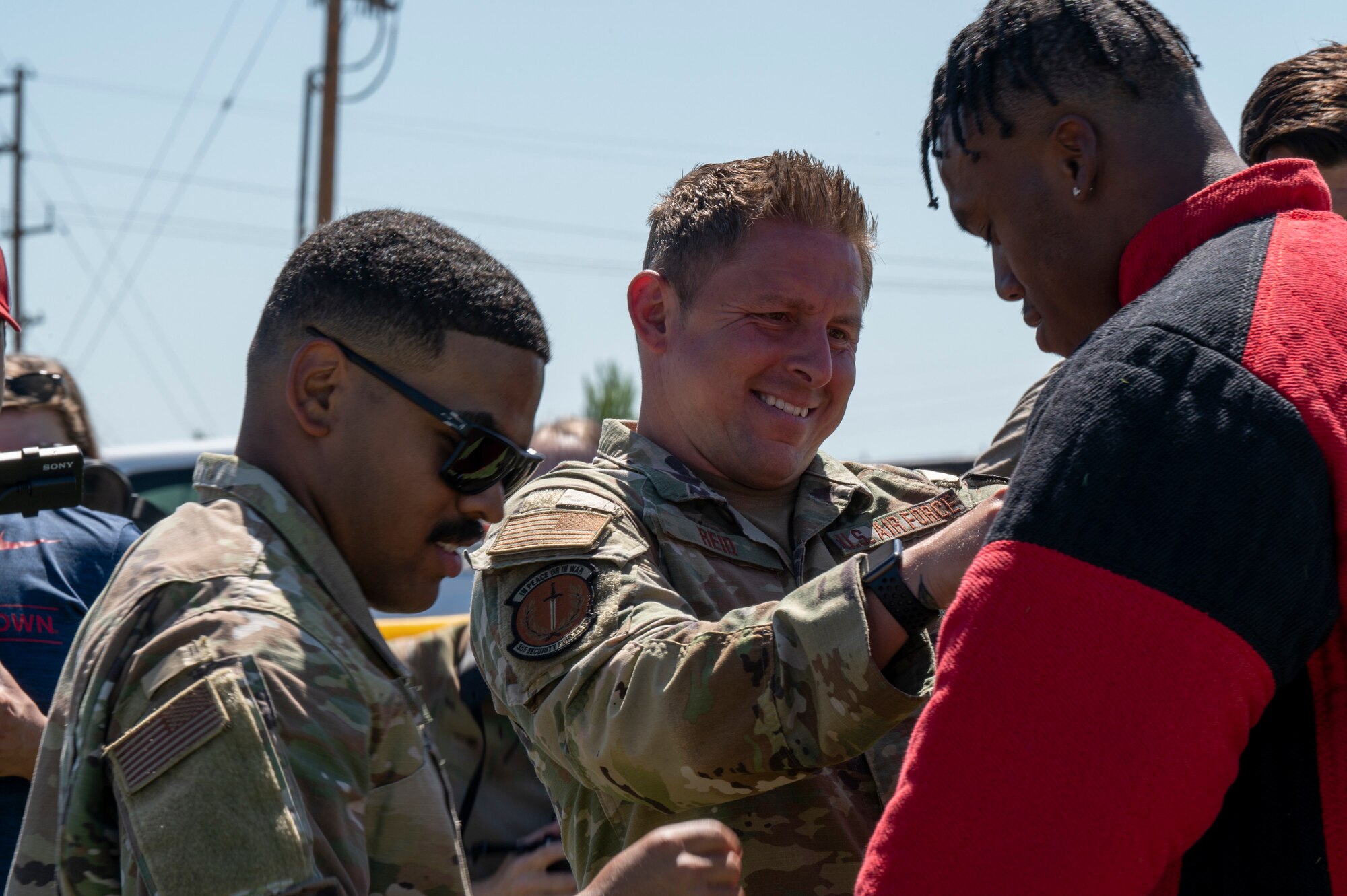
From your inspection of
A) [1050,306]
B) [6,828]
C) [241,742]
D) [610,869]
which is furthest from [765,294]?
[6,828]

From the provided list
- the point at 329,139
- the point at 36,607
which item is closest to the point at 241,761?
the point at 36,607

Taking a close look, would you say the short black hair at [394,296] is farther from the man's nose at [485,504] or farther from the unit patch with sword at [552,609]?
the unit patch with sword at [552,609]

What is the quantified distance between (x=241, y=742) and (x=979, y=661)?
0.82 meters

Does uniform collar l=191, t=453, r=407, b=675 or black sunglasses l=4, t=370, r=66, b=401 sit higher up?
uniform collar l=191, t=453, r=407, b=675

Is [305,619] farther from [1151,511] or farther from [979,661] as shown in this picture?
[1151,511]

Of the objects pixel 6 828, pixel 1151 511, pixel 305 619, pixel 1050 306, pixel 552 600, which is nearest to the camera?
pixel 1151 511

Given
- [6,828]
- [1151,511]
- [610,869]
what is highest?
[1151,511]

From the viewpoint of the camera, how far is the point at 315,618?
1676mm

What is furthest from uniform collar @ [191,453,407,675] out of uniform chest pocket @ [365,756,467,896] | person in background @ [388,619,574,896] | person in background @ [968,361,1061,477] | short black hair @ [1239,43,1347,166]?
short black hair @ [1239,43,1347,166]

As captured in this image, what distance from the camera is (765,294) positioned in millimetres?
2766

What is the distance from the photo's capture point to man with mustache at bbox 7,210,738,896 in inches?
58.4

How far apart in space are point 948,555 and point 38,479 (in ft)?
6.73

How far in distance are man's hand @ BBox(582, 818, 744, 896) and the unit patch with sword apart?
552 mm

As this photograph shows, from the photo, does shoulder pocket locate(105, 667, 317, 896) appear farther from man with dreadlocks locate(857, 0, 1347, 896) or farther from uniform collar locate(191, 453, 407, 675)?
man with dreadlocks locate(857, 0, 1347, 896)
